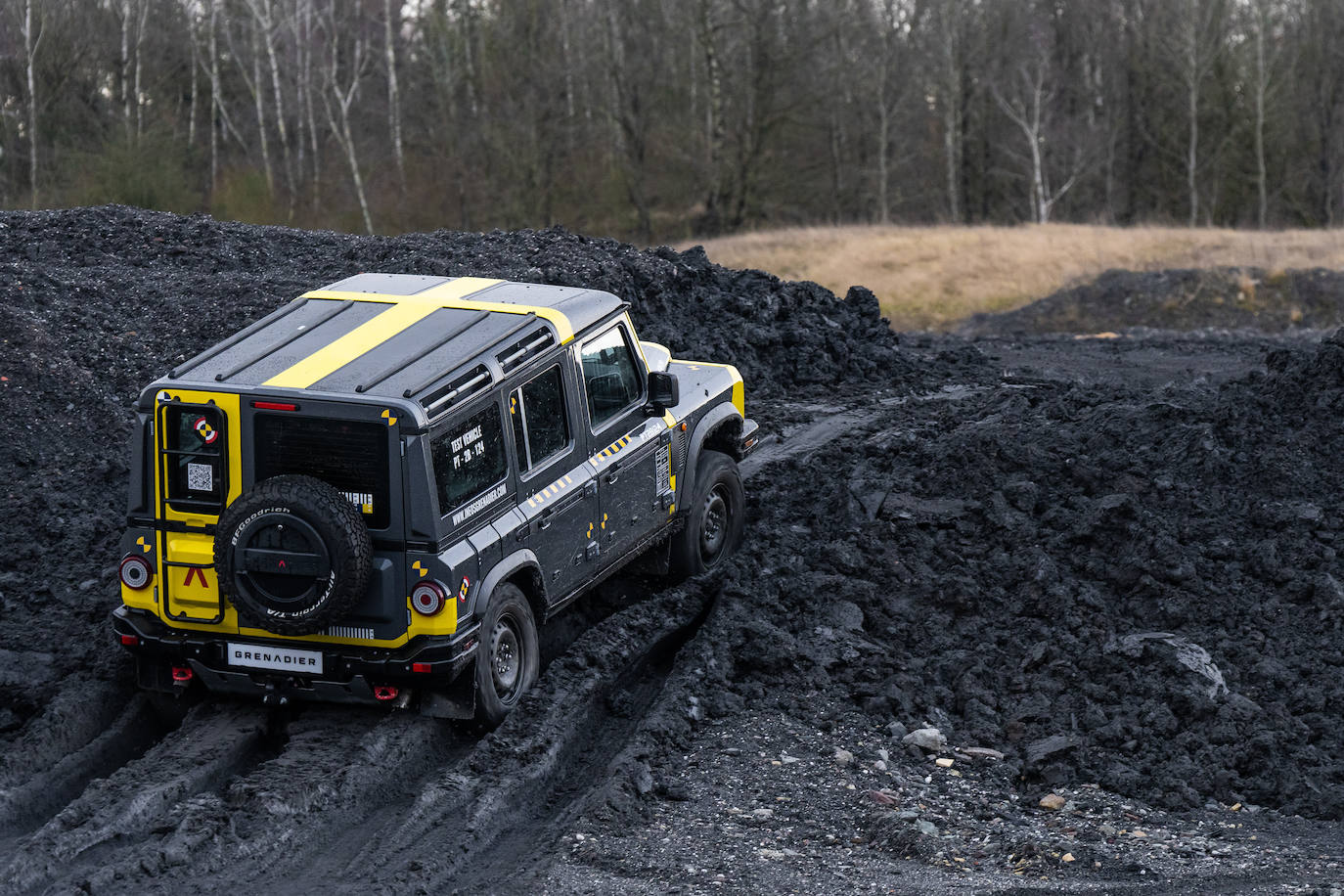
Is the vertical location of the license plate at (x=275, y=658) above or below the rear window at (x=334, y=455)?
below

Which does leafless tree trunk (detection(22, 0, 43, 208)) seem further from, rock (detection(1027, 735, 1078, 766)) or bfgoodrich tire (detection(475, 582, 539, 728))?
rock (detection(1027, 735, 1078, 766))

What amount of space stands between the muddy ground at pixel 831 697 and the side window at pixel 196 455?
1.34m

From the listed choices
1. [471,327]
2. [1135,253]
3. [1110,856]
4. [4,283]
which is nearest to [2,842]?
[471,327]

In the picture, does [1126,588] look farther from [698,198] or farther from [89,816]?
[698,198]

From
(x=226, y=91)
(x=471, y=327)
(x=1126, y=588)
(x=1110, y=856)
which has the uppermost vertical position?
(x=226, y=91)

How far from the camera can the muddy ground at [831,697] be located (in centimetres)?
664

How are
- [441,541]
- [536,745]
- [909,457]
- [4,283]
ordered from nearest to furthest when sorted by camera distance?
[441,541] < [536,745] < [909,457] < [4,283]

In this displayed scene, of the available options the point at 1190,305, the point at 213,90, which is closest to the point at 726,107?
the point at 213,90

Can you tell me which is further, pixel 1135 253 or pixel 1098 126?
pixel 1098 126

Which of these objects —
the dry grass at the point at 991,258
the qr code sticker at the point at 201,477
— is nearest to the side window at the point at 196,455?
the qr code sticker at the point at 201,477

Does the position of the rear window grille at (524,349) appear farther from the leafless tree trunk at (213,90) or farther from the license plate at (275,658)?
the leafless tree trunk at (213,90)

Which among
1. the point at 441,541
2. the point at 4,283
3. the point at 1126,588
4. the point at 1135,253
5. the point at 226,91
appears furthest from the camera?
the point at 226,91

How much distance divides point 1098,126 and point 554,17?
1882 centimetres

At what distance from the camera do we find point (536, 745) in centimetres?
768
